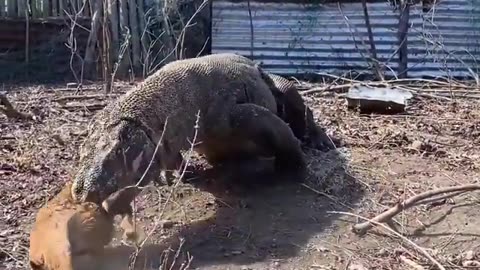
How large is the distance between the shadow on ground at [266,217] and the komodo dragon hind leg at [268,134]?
13cm

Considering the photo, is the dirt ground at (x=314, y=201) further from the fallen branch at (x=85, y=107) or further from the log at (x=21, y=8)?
the log at (x=21, y=8)

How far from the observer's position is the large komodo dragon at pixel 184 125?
4.03 m

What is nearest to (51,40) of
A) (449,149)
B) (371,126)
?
(371,126)

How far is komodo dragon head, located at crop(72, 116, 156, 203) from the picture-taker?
3.87 m

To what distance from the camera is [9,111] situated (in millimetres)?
6340

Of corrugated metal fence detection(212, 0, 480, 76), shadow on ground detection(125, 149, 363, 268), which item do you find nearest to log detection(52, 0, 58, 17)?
corrugated metal fence detection(212, 0, 480, 76)

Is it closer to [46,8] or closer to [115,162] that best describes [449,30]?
[46,8]

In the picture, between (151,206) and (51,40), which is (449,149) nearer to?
(151,206)

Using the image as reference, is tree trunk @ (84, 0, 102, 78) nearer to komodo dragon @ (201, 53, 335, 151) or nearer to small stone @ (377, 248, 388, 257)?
komodo dragon @ (201, 53, 335, 151)

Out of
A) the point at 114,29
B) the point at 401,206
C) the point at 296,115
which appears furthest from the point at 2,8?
the point at 401,206

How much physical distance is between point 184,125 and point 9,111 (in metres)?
2.13

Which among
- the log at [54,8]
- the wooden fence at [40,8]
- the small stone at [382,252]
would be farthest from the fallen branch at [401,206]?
the log at [54,8]

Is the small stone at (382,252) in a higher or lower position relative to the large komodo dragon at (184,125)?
lower

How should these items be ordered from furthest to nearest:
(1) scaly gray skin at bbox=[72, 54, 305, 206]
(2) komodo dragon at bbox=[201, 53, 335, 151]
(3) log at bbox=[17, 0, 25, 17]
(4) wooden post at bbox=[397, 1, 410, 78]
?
(3) log at bbox=[17, 0, 25, 17]
(4) wooden post at bbox=[397, 1, 410, 78]
(2) komodo dragon at bbox=[201, 53, 335, 151]
(1) scaly gray skin at bbox=[72, 54, 305, 206]
